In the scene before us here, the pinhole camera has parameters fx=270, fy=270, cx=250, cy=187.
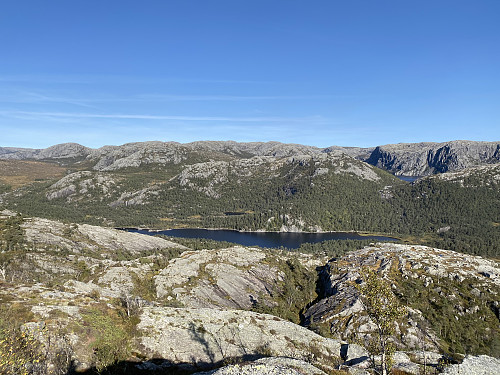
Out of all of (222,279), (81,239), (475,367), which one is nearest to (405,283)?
(222,279)

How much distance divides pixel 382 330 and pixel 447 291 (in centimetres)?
9411

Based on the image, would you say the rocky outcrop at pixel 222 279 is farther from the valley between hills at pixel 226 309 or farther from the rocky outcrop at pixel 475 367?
the rocky outcrop at pixel 475 367

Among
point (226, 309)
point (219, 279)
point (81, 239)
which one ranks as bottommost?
point (219, 279)

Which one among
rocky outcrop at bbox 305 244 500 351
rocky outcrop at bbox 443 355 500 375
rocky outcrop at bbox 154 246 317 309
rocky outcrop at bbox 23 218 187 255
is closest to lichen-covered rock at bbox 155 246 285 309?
rocky outcrop at bbox 154 246 317 309

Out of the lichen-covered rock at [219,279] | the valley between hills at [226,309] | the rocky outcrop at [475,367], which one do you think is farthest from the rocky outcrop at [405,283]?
the rocky outcrop at [475,367]

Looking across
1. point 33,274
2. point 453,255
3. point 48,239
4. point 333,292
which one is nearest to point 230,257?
point 333,292

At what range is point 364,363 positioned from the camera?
1238 inches

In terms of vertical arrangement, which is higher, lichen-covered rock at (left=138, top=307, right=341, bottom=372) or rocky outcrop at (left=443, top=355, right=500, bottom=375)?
rocky outcrop at (left=443, top=355, right=500, bottom=375)

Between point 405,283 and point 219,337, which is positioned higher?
point 219,337

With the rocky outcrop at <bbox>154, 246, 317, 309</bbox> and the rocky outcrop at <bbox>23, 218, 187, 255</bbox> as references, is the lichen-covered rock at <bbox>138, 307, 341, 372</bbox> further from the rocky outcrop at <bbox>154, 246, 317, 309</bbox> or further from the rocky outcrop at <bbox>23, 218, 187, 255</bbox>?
the rocky outcrop at <bbox>23, 218, 187, 255</bbox>

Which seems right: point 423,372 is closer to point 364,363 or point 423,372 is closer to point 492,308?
point 364,363

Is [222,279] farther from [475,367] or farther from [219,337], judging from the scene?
[475,367]

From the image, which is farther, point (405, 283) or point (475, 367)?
point (405, 283)

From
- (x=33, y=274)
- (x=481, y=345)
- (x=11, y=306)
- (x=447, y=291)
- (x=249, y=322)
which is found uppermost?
(x=11, y=306)
